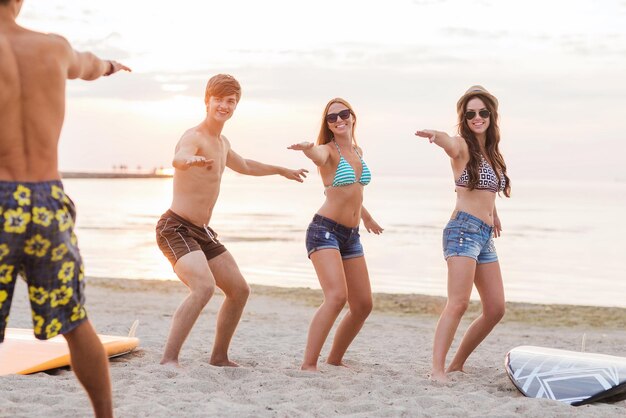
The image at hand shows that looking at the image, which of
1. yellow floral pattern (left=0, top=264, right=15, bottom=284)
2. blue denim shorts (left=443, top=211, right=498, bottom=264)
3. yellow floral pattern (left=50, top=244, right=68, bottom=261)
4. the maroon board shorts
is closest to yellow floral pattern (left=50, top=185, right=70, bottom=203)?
yellow floral pattern (left=50, top=244, right=68, bottom=261)

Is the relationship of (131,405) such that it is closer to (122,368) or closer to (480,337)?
(122,368)

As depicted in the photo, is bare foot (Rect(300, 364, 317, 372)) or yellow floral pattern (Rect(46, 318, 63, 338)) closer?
yellow floral pattern (Rect(46, 318, 63, 338))

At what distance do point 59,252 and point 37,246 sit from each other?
0.10 metres

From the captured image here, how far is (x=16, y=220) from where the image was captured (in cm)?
362

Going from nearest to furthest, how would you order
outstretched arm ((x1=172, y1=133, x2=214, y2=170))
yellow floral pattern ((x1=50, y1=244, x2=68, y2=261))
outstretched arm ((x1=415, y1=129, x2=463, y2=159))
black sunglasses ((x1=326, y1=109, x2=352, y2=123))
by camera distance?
yellow floral pattern ((x1=50, y1=244, x2=68, y2=261)) → outstretched arm ((x1=172, y1=133, x2=214, y2=170)) → outstretched arm ((x1=415, y1=129, x2=463, y2=159)) → black sunglasses ((x1=326, y1=109, x2=352, y2=123))

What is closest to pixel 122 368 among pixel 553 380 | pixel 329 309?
pixel 329 309

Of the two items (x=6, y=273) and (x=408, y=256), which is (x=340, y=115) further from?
(x=408, y=256)

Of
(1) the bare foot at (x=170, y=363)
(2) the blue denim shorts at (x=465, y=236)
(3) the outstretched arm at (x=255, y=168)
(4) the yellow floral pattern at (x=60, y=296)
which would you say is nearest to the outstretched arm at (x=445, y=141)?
(2) the blue denim shorts at (x=465, y=236)

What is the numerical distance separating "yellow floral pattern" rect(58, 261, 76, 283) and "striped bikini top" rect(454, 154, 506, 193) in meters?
3.50

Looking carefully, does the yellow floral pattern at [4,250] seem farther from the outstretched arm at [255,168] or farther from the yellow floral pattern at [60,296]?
the outstretched arm at [255,168]

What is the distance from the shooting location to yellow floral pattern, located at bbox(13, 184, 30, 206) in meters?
3.64

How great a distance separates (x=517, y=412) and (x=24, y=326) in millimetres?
6430

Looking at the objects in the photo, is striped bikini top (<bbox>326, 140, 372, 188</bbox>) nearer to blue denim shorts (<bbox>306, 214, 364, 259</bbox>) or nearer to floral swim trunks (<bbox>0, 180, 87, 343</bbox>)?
blue denim shorts (<bbox>306, 214, 364, 259</bbox>)

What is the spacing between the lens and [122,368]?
662 cm
